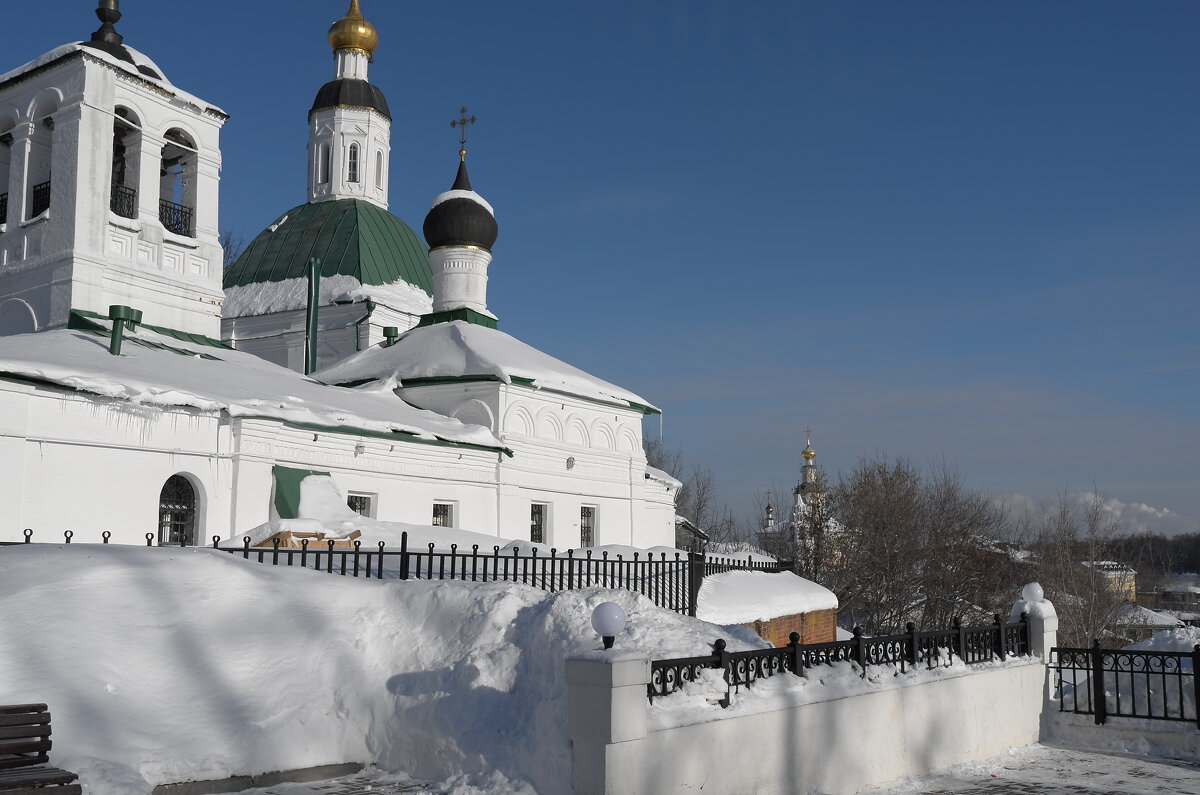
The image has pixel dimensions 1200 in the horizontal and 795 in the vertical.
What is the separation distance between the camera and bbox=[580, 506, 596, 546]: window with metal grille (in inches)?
1046

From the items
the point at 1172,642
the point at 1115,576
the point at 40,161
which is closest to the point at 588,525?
the point at 1172,642

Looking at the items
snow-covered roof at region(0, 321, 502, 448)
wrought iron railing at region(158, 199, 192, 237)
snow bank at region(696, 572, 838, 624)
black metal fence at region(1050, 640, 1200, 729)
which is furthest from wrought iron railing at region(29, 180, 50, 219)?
black metal fence at region(1050, 640, 1200, 729)

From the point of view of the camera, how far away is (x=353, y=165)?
35875 mm

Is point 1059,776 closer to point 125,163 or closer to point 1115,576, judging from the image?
point 125,163

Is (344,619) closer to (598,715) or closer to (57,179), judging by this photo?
(598,715)

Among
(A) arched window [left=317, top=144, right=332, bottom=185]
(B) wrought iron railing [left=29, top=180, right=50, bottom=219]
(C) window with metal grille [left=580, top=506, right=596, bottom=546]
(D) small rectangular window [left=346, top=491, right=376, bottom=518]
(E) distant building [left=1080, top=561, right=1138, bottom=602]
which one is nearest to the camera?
(D) small rectangular window [left=346, top=491, right=376, bottom=518]

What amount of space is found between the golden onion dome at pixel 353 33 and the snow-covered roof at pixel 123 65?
1375cm

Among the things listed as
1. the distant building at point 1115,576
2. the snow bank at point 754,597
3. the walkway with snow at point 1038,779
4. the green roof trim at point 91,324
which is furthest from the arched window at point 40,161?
the distant building at point 1115,576

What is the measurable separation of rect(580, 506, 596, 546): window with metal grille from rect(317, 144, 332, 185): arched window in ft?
53.7

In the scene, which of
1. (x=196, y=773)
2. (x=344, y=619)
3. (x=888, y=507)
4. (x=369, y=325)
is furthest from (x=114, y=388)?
(x=888, y=507)

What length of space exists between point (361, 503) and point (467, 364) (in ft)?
19.5

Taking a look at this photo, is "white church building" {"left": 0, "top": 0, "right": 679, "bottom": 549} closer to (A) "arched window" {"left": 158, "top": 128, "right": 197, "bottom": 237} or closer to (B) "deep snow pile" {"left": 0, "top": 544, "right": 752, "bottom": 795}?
(A) "arched window" {"left": 158, "top": 128, "right": 197, "bottom": 237}

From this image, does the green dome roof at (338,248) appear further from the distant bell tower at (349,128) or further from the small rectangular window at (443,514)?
the small rectangular window at (443,514)

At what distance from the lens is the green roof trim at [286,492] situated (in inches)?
692
